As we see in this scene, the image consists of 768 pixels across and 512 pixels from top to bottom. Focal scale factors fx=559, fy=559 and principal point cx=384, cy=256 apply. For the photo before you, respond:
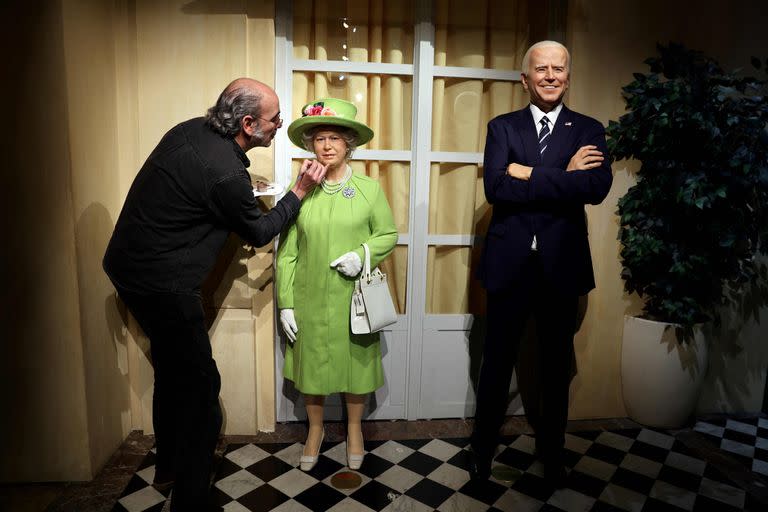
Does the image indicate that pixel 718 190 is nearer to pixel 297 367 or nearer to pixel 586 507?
pixel 586 507

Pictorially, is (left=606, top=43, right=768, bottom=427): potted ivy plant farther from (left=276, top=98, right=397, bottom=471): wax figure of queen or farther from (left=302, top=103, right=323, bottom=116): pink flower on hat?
(left=302, top=103, right=323, bottom=116): pink flower on hat

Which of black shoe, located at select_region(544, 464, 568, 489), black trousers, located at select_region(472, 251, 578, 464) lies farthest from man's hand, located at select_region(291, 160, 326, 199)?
black shoe, located at select_region(544, 464, 568, 489)

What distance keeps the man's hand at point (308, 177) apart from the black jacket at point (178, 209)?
1.18 feet

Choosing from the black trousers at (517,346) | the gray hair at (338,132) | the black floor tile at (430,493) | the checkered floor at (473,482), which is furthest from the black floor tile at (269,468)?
the gray hair at (338,132)

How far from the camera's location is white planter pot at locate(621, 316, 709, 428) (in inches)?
118

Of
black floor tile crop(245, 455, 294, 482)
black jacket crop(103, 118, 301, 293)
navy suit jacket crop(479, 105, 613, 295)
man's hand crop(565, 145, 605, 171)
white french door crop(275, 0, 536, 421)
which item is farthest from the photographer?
white french door crop(275, 0, 536, 421)

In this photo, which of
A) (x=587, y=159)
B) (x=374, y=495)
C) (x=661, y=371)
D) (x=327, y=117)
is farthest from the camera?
(x=661, y=371)

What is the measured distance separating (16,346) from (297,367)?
118 cm

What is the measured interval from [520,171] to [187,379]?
5.06 ft

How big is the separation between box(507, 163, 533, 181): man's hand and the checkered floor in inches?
54.3

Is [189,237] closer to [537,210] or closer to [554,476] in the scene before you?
[537,210]

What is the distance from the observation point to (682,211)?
282 centimetres

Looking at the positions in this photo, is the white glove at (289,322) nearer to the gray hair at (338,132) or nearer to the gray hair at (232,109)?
the gray hair at (338,132)

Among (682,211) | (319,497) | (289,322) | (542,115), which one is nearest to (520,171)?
(542,115)
